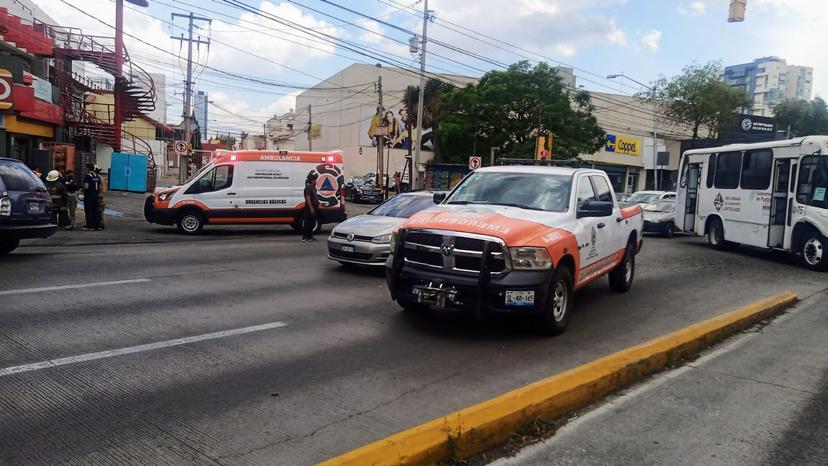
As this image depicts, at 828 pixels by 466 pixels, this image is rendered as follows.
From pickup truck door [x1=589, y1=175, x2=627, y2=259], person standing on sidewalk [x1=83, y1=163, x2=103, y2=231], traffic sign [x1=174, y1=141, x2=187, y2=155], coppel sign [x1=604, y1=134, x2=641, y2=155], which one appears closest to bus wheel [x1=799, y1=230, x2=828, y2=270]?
pickup truck door [x1=589, y1=175, x2=627, y2=259]

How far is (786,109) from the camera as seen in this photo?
46.2 m

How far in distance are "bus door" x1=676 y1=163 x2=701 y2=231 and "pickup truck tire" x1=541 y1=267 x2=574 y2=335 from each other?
13.4 m

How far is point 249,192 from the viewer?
17188 mm

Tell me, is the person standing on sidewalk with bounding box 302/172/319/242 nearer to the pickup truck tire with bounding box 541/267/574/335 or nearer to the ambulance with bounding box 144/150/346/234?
the ambulance with bounding box 144/150/346/234

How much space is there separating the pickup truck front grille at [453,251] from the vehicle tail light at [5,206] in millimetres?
7858

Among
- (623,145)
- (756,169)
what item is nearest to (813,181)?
(756,169)

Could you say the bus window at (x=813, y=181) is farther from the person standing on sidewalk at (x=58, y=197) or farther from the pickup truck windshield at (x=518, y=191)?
the person standing on sidewalk at (x=58, y=197)

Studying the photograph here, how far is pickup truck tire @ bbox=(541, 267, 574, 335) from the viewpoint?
6609 mm

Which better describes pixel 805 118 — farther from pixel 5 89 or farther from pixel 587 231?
pixel 5 89

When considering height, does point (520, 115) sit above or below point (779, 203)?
above

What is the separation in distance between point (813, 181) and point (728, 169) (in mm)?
3145

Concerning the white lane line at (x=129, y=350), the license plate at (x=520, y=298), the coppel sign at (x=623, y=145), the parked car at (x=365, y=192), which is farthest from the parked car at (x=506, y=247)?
the coppel sign at (x=623, y=145)

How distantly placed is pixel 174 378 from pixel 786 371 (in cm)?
574

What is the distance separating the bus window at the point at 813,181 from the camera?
13.6 meters
